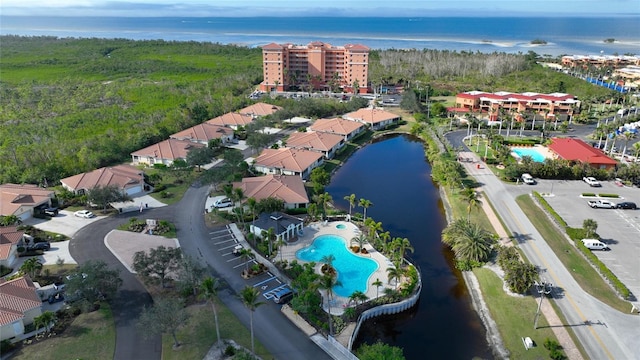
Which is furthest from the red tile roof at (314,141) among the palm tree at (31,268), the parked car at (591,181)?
the palm tree at (31,268)

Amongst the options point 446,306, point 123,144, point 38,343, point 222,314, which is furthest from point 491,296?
point 123,144

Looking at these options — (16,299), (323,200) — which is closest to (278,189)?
(323,200)

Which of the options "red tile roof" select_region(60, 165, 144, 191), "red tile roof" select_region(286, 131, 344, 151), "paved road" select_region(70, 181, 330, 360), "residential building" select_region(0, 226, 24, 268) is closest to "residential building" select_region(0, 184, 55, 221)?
"red tile roof" select_region(60, 165, 144, 191)

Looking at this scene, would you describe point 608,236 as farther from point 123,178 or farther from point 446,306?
point 123,178

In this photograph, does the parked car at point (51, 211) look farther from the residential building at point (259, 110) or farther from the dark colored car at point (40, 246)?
the residential building at point (259, 110)

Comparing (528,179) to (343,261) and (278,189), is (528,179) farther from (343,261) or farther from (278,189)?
(278,189)
